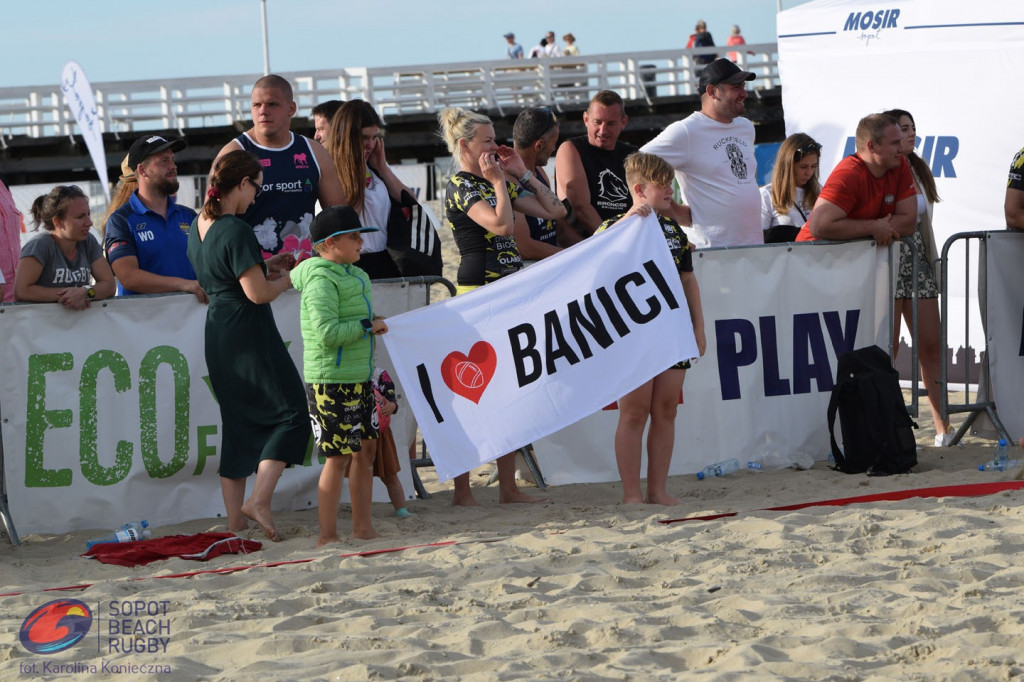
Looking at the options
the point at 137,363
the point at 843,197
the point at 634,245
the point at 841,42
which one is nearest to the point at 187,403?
the point at 137,363

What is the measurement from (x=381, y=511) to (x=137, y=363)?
1524 millimetres

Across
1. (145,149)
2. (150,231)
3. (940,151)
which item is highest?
(940,151)

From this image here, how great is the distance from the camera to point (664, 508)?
6.88 meters

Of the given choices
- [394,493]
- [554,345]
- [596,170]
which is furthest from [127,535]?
[596,170]

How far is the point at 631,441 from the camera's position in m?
7.02

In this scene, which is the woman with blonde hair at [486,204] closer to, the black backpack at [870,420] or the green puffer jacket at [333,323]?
the green puffer jacket at [333,323]

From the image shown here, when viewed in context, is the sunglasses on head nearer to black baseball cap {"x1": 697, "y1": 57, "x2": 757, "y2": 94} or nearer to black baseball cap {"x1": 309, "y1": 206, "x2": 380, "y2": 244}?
black baseball cap {"x1": 697, "y1": 57, "x2": 757, "y2": 94}

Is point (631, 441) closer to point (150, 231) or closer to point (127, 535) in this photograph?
point (127, 535)

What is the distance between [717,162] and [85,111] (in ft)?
41.0

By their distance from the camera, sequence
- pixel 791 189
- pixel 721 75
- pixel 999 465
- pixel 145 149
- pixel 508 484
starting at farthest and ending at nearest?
1. pixel 791 189
2. pixel 721 75
3. pixel 999 465
4. pixel 508 484
5. pixel 145 149

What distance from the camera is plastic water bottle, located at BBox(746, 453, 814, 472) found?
27.2 ft

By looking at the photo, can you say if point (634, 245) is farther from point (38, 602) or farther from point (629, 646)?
point (38, 602)

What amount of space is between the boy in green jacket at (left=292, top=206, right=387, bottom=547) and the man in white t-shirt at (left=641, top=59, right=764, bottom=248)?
2754mm

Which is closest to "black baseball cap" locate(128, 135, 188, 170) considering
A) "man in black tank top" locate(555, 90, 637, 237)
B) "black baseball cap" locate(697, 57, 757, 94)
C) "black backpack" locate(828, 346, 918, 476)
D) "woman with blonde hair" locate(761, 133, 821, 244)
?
"man in black tank top" locate(555, 90, 637, 237)
